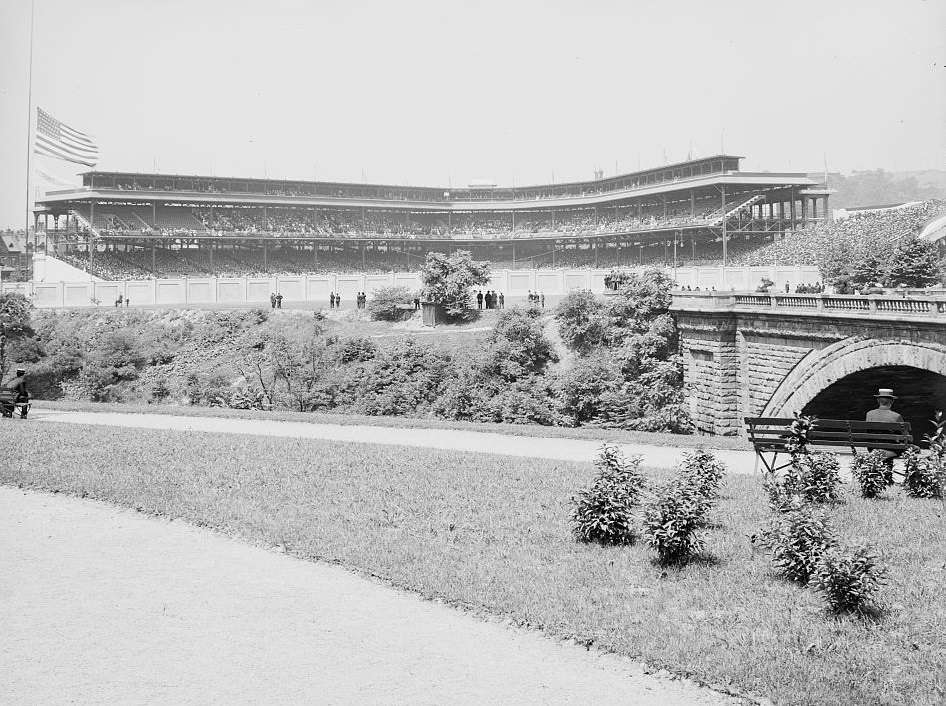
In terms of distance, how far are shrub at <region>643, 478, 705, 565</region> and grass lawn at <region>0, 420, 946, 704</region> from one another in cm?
33

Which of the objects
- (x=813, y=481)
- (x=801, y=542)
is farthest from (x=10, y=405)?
(x=801, y=542)

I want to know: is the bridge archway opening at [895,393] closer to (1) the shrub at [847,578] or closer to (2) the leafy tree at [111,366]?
(1) the shrub at [847,578]

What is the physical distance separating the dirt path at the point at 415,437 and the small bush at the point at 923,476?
5.03 m

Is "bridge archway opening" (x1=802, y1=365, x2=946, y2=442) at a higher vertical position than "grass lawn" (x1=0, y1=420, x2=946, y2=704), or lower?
higher

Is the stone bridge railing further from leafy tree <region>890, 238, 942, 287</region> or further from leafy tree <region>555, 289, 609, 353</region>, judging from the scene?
leafy tree <region>890, 238, 942, 287</region>

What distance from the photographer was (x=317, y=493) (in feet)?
57.4

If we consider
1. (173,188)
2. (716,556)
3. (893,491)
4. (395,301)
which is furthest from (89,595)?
(173,188)

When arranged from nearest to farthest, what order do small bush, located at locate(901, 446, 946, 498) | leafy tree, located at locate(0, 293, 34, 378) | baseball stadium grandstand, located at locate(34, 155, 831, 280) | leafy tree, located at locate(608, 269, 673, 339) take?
1. small bush, located at locate(901, 446, 946, 498)
2. leafy tree, located at locate(608, 269, 673, 339)
3. leafy tree, located at locate(0, 293, 34, 378)
4. baseball stadium grandstand, located at locate(34, 155, 831, 280)

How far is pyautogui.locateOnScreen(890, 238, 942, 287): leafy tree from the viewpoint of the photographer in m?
45.1

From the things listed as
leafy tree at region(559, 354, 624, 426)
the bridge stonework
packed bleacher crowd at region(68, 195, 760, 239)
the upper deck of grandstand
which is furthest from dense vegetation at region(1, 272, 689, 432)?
the upper deck of grandstand

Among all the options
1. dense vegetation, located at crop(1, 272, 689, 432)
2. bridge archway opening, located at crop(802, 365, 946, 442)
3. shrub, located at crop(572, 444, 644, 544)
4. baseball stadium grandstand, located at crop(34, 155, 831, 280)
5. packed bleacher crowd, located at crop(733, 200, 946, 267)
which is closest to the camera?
shrub, located at crop(572, 444, 644, 544)

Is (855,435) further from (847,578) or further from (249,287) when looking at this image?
(249,287)

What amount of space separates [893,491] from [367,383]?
31.6 m

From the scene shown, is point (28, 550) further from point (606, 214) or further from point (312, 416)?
point (606, 214)
